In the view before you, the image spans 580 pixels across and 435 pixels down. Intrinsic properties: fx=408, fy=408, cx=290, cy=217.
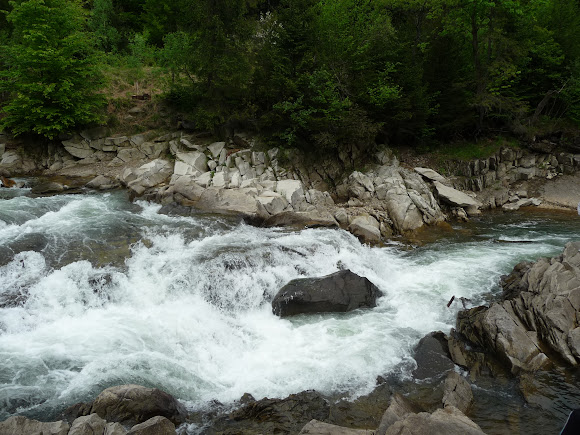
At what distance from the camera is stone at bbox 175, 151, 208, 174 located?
20188mm

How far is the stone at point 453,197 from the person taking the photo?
19.6 meters

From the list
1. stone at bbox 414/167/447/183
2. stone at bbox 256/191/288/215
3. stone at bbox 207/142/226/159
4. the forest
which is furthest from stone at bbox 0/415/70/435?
stone at bbox 414/167/447/183

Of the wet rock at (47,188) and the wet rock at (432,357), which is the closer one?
the wet rock at (432,357)

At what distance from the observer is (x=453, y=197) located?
1978cm

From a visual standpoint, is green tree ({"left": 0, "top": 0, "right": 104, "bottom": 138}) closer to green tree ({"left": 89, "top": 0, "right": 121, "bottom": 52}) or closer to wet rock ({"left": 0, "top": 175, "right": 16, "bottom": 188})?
wet rock ({"left": 0, "top": 175, "right": 16, "bottom": 188})

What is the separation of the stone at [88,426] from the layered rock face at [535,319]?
27.0ft

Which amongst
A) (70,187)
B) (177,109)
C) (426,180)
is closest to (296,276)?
(426,180)

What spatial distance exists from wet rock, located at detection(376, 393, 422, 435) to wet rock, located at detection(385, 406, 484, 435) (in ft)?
1.42

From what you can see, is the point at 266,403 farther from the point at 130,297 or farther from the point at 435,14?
the point at 435,14

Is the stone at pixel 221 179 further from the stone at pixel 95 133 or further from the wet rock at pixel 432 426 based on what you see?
the wet rock at pixel 432 426

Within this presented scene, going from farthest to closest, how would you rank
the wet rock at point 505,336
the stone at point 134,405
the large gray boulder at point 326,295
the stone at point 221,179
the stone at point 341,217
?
the stone at point 221,179 < the stone at point 341,217 < the large gray boulder at point 326,295 < the wet rock at point 505,336 < the stone at point 134,405

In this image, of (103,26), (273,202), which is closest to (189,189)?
(273,202)

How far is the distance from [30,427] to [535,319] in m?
10.7

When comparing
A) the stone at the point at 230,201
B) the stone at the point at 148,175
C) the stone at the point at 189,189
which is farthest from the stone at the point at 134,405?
the stone at the point at 148,175
